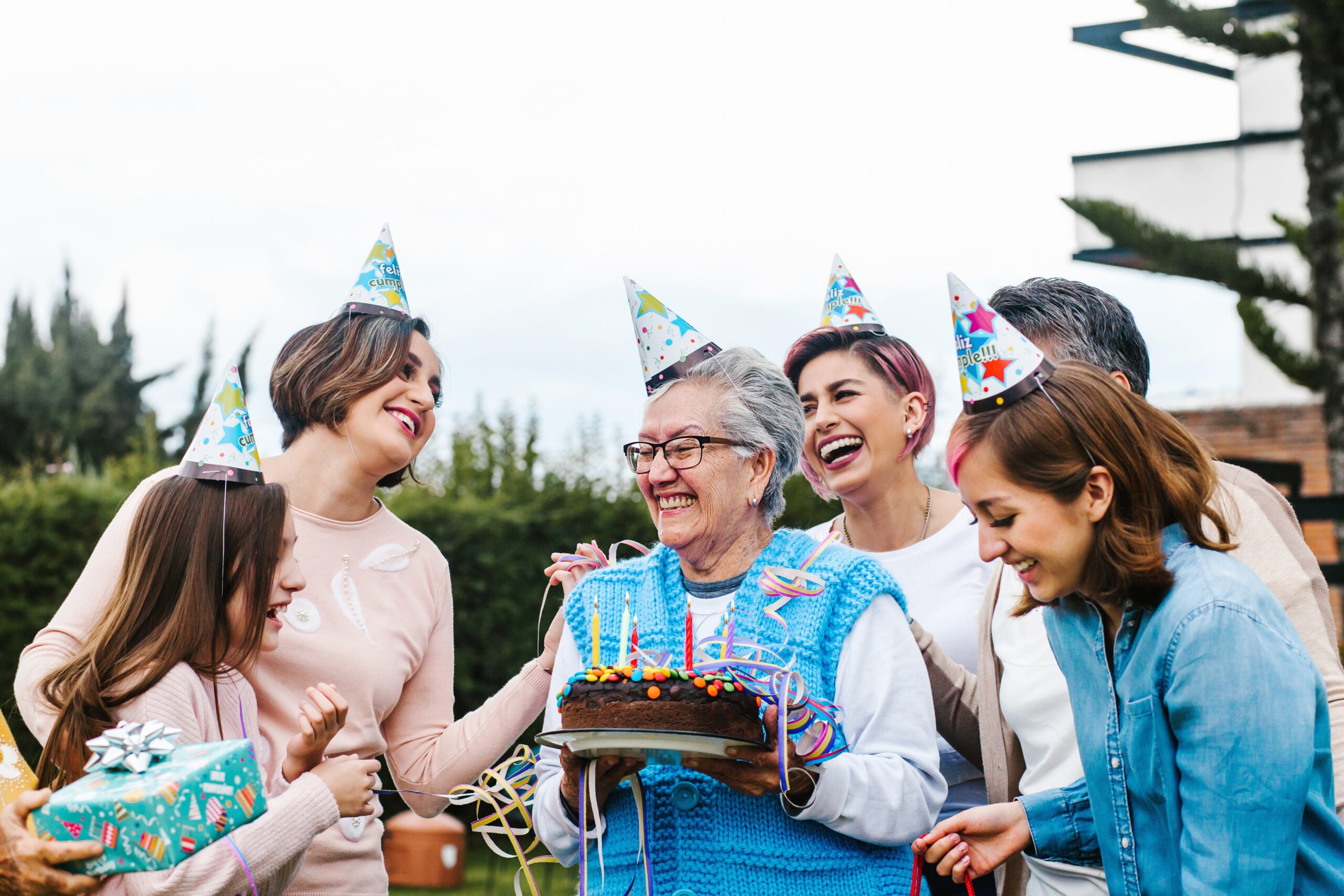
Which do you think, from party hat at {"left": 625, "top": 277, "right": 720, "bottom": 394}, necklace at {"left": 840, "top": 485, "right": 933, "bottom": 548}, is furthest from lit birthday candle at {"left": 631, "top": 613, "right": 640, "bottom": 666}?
necklace at {"left": 840, "top": 485, "right": 933, "bottom": 548}

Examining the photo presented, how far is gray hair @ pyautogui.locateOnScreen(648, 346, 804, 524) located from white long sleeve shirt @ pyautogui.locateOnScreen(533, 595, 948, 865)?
35 cm

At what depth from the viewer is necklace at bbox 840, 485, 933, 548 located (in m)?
3.42

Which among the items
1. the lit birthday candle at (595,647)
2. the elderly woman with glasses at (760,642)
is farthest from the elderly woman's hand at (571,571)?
the lit birthday candle at (595,647)

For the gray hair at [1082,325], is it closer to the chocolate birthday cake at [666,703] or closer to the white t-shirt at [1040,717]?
the white t-shirt at [1040,717]

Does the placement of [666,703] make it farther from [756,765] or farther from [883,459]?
[883,459]

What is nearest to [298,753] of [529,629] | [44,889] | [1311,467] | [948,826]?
[44,889]

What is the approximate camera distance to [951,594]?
316cm

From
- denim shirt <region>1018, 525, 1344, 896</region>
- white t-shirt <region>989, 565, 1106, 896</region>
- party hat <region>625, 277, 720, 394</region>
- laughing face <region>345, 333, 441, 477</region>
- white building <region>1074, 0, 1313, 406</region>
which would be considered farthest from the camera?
white building <region>1074, 0, 1313, 406</region>

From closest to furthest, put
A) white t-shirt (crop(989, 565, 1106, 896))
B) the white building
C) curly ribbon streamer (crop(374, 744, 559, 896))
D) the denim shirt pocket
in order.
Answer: the denim shirt pocket, white t-shirt (crop(989, 565, 1106, 896)), curly ribbon streamer (crop(374, 744, 559, 896)), the white building

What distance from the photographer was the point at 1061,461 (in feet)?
6.35

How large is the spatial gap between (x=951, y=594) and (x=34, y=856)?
2.16 m

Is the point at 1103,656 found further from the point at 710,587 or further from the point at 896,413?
the point at 896,413

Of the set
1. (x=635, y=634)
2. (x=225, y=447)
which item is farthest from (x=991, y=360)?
(x=225, y=447)

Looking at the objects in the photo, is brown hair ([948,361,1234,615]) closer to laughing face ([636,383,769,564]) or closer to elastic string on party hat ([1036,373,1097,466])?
elastic string on party hat ([1036,373,1097,466])
